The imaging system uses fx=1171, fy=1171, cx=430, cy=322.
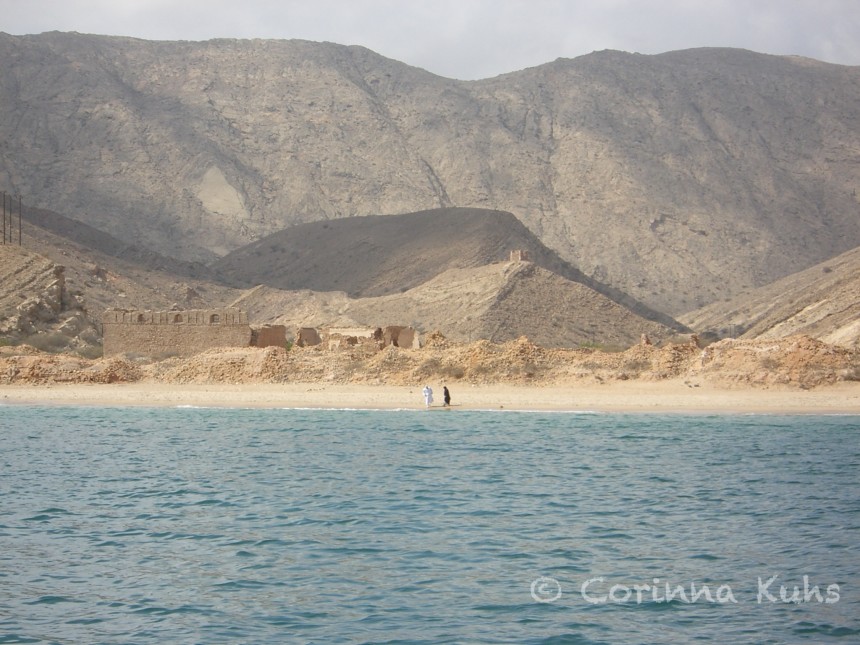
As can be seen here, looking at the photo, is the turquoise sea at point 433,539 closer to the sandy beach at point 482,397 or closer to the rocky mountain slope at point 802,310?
the sandy beach at point 482,397

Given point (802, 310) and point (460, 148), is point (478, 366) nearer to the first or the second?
point (802, 310)

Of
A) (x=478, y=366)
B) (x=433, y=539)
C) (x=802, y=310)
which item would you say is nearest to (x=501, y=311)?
(x=802, y=310)

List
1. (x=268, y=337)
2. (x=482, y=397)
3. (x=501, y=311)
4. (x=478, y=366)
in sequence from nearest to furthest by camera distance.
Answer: (x=482, y=397) < (x=478, y=366) < (x=268, y=337) < (x=501, y=311)

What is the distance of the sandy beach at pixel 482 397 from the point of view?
3375 centimetres

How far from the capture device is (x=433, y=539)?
1509 cm

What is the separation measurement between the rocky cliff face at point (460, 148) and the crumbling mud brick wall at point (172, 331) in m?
56.6

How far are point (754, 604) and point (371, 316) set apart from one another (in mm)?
57502

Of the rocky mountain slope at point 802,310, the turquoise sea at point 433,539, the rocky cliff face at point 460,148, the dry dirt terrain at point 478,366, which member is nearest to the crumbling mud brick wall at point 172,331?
the dry dirt terrain at point 478,366

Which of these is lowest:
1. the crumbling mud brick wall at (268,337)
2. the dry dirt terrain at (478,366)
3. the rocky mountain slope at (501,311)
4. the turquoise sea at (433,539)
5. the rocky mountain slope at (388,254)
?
the turquoise sea at (433,539)

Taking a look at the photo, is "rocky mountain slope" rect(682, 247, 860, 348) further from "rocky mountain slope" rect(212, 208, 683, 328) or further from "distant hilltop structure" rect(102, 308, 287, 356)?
"distant hilltop structure" rect(102, 308, 287, 356)

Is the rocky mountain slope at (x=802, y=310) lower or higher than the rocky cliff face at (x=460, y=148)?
lower

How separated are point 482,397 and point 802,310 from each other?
3247cm

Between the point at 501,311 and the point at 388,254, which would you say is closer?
the point at 501,311

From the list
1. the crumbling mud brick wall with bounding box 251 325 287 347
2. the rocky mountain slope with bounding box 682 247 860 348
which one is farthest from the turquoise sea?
the rocky mountain slope with bounding box 682 247 860 348
